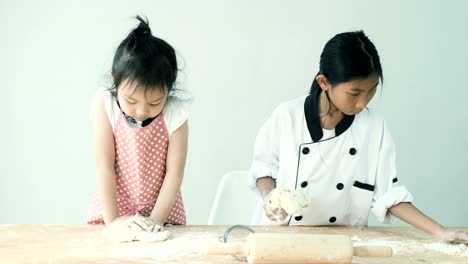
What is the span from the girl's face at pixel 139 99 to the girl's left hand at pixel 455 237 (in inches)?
33.6

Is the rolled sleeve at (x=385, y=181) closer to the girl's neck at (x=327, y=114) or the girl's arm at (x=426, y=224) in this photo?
the girl's arm at (x=426, y=224)

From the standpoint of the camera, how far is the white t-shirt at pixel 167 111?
1.90m

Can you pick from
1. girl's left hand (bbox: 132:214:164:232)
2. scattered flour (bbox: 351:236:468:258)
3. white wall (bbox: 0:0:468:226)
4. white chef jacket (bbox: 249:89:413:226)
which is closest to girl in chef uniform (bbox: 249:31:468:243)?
white chef jacket (bbox: 249:89:413:226)

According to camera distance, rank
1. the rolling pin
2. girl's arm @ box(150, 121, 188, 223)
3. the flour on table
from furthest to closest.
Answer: girl's arm @ box(150, 121, 188, 223) → the flour on table → the rolling pin

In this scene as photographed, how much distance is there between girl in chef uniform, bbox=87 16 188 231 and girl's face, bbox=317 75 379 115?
46cm

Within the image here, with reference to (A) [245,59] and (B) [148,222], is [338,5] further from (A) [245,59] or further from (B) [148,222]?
(B) [148,222]

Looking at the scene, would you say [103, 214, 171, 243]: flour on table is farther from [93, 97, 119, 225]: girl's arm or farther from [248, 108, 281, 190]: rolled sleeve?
[248, 108, 281, 190]: rolled sleeve

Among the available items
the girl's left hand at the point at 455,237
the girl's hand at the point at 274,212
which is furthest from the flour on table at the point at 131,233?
the girl's left hand at the point at 455,237

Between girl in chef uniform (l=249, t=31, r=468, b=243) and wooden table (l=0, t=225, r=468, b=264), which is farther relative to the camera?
girl in chef uniform (l=249, t=31, r=468, b=243)

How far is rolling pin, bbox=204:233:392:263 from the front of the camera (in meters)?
1.39

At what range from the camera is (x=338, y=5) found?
9.61 feet

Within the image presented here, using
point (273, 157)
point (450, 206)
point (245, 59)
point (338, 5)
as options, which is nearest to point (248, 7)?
point (245, 59)

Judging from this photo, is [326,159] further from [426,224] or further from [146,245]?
[146,245]

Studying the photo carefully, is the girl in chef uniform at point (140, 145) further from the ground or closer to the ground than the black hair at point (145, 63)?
closer to the ground
